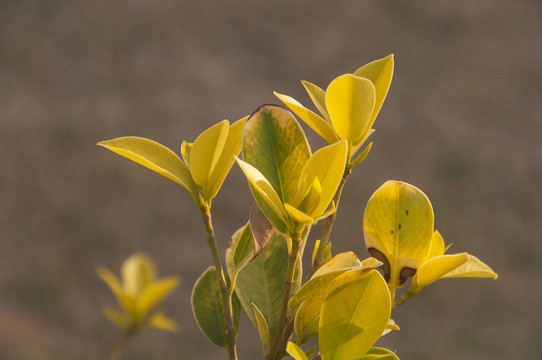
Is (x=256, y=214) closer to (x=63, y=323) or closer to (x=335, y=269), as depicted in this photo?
(x=335, y=269)

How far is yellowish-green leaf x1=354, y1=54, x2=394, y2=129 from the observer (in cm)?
36

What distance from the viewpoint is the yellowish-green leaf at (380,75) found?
36cm

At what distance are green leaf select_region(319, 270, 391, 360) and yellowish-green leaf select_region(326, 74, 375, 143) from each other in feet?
0.30

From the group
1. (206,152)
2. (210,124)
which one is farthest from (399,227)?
(210,124)

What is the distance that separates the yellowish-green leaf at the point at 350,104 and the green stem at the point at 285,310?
8 centimetres

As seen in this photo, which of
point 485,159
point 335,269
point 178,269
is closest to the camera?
point 335,269

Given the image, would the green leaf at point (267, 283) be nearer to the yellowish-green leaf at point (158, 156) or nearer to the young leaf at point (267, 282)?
the young leaf at point (267, 282)

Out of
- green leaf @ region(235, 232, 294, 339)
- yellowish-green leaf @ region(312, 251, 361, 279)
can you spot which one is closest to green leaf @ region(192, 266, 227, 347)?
green leaf @ region(235, 232, 294, 339)

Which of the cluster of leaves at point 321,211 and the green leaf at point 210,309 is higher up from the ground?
the cluster of leaves at point 321,211

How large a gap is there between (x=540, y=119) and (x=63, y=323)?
3164 millimetres

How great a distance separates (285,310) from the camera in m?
0.34

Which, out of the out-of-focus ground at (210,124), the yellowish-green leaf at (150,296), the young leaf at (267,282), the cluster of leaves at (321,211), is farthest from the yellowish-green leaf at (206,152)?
the out-of-focus ground at (210,124)

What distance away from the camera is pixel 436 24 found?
3.92 metres

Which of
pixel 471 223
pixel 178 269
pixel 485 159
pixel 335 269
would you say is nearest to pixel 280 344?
pixel 335 269
